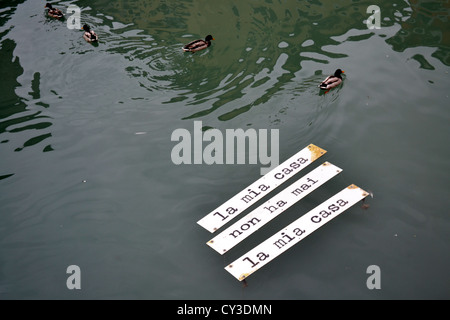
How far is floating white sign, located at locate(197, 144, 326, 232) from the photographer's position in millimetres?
9656

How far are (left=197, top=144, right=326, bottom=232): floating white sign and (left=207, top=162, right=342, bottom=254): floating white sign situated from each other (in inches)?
8.2

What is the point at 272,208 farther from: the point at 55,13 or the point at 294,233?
the point at 55,13

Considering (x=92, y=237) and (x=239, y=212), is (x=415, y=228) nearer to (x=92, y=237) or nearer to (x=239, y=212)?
(x=239, y=212)

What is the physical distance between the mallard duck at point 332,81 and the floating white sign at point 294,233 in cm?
382

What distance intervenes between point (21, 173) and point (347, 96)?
325 inches

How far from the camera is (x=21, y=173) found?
1169 cm

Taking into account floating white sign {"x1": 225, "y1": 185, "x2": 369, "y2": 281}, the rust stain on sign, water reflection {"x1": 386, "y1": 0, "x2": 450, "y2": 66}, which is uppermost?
water reflection {"x1": 386, "y1": 0, "x2": 450, "y2": 66}

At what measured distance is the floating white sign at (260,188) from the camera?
9656mm
